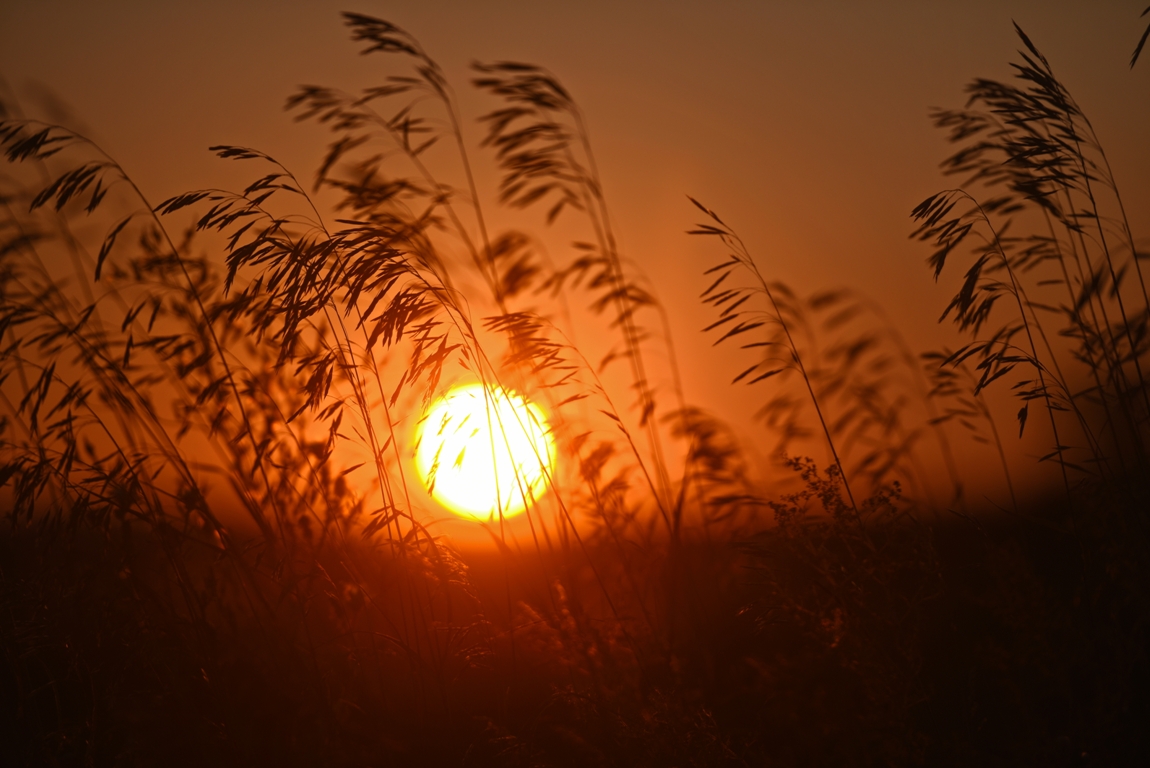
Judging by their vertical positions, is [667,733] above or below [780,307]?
below

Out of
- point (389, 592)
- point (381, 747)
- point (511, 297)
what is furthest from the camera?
point (511, 297)

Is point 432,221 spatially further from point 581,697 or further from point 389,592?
point 581,697

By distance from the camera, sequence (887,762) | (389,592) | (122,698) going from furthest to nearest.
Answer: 1. (389,592)
2. (122,698)
3. (887,762)

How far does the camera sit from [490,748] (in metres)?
1.94

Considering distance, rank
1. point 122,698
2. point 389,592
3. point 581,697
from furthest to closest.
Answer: point 389,592
point 122,698
point 581,697

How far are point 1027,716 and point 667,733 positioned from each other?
0.72 meters

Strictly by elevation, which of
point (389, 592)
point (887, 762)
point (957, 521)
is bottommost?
point (887, 762)

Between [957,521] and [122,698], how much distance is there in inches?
93.4

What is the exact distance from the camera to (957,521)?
255cm

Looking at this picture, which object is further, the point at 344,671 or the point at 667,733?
the point at 344,671

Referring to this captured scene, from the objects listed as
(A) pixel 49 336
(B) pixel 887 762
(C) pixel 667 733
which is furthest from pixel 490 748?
(A) pixel 49 336

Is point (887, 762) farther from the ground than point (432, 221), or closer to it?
closer to it

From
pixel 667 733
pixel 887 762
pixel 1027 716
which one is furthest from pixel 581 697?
pixel 1027 716

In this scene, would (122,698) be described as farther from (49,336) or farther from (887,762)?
(887,762)
